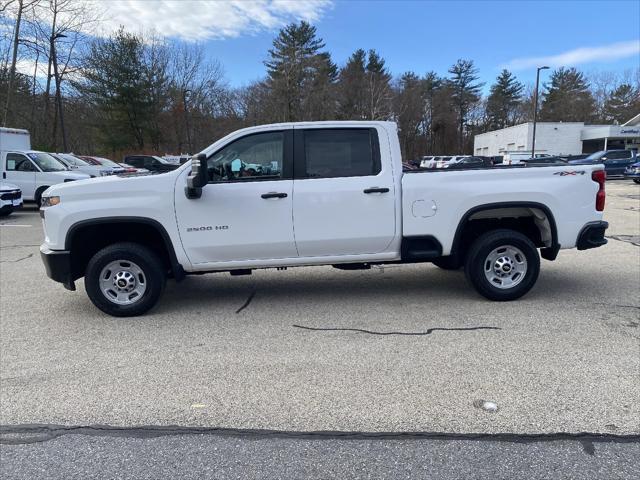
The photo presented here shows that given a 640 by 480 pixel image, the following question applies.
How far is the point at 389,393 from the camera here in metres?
3.41

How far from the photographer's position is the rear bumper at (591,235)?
531 centimetres

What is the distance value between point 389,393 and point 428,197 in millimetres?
2430

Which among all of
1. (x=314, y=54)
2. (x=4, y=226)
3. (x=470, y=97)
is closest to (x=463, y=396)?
(x=4, y=226)

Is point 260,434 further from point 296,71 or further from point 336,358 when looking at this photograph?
point 296,71

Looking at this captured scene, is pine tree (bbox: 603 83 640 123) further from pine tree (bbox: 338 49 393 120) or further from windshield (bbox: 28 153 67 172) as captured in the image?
windshield (bbox: 28 153 67 172)

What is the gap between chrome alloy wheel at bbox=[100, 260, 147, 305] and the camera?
5.13m

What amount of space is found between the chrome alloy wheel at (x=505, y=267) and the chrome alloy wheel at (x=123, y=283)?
3.86 m

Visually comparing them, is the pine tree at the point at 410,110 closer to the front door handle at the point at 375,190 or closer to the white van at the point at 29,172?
the white van at the point at 29,172

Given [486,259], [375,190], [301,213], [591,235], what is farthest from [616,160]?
[301,213]

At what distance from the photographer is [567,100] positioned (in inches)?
2682

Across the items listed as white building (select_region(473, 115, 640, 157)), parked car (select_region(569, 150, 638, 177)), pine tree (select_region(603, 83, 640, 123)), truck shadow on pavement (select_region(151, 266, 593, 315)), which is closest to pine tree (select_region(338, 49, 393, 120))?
white building (select_region(473, 115, 640, 157))

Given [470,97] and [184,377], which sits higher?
[470,97]

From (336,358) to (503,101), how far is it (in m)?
81.2

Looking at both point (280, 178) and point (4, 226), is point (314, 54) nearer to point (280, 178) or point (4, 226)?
point (4, 226)
